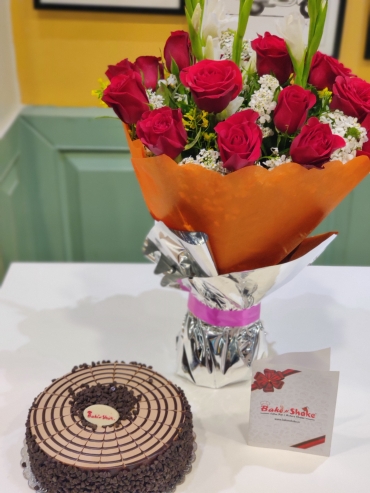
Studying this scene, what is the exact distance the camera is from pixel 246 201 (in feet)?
2.64

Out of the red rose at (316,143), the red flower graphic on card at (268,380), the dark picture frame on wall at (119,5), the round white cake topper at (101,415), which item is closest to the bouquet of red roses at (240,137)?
the red rose at (316,143)

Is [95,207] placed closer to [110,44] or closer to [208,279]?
[110,44]

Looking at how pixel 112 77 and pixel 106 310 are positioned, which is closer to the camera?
pixel 112 77

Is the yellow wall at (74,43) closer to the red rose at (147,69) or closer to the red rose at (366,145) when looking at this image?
the red rose at (147,69)

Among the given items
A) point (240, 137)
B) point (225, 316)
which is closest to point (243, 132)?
point (240, 137)

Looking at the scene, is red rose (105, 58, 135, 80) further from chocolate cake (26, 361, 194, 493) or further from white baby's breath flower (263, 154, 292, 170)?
chocolate cake (26, 361, 194, 493)

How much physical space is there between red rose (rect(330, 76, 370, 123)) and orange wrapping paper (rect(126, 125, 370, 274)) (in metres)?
0.08

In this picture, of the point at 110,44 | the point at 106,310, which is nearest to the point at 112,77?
the point at 106,310

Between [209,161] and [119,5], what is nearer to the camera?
[209,161]

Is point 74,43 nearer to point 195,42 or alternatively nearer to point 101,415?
point 195,42

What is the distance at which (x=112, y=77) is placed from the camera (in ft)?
2.98

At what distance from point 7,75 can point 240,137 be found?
1.27 meters

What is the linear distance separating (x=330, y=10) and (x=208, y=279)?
4.12ft

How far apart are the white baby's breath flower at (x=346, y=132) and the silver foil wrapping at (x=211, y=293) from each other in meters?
0.15
